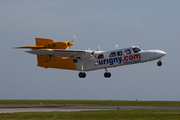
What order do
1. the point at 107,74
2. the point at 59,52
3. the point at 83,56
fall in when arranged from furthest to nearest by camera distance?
the point at 107,74
the point at 83,56
the point at 59,52

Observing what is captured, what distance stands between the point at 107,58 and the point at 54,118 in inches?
561

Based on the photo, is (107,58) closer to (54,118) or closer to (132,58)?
(132,58)

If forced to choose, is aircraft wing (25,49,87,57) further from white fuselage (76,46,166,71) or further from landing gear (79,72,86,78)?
landing gear (79,72,86,78)

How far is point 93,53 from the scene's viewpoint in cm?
4216

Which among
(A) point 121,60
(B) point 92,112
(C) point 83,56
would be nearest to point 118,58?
(A) point 121,60

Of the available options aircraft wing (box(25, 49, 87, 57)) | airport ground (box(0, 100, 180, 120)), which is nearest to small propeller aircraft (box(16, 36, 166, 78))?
aircraft wing (box(25, 49, 87, 57))

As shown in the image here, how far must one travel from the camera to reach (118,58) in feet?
131

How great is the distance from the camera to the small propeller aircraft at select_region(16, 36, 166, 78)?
38912 millimetres

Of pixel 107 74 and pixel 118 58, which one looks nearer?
pixel 118 58

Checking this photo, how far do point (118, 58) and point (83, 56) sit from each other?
535 cm

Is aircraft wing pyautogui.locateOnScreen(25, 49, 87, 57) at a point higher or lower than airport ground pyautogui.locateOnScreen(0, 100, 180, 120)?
higher

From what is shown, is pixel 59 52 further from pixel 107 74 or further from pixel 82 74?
pixel 107 74

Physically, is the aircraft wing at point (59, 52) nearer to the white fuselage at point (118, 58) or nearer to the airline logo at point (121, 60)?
the white fuselage at point (118, 58)

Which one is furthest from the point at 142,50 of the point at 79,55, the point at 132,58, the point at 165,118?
the point at 165,118
